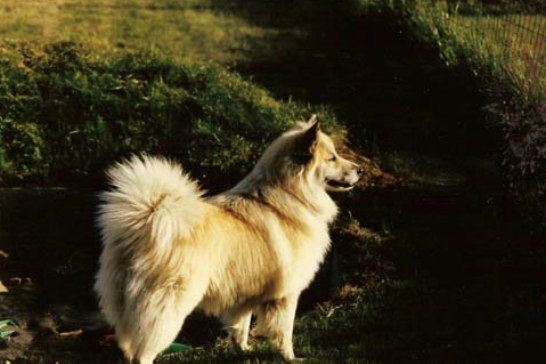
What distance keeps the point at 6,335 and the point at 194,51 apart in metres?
5.48

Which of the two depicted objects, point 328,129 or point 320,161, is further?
point 328,129

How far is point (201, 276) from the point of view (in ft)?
15.0

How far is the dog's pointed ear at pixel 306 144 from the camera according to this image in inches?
198

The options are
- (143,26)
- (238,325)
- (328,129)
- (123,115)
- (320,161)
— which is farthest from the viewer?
(143,26)

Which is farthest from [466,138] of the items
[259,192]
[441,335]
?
[259,192]

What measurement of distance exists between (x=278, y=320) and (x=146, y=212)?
1.33 metres

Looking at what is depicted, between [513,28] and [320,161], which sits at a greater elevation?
[513,28]

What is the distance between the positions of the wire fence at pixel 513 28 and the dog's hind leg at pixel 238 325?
406cm

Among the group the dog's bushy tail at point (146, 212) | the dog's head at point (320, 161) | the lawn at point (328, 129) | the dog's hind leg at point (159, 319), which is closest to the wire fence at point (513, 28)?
the lawn at point (328, 129)

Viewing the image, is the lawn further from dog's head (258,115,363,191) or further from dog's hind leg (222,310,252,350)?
dog's head (258,115,363,191)

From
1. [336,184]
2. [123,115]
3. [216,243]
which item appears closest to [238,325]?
[216,243]

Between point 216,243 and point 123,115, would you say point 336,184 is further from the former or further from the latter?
point 123,115

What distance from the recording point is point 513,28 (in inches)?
379

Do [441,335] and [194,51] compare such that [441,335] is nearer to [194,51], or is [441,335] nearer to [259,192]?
[259,192]
